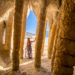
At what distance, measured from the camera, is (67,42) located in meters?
2.15

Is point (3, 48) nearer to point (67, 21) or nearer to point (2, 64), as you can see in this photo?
point (2, 64)

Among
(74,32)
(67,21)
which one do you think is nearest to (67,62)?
(74,32)

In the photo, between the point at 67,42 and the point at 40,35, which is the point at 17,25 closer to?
the point at 40,35

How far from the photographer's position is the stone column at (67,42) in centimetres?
211

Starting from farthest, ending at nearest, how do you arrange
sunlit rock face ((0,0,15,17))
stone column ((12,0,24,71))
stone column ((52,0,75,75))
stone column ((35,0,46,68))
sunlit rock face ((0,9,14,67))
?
sunlit rock face ((0,9,14,67)), sunlit rock face ((0,0,15,17)), stone column ((35,0,46,68)), stone column ((12,0,24,71)), stone column ((52,0,75,75))

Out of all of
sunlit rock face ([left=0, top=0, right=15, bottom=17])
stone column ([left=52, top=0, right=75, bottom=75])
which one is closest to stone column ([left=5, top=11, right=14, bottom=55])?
sunlit rock face ([left=0, top=0, right=15, bottom=17])

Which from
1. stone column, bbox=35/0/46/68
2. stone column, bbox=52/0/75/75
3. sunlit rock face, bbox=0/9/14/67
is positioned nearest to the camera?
stone column, bbox=52/0/75/75

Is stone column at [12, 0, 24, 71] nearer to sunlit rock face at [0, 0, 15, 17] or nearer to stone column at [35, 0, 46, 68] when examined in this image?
stone column at [35, 0, 46, 68]

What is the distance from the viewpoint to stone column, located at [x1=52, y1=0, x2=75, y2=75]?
2107mm

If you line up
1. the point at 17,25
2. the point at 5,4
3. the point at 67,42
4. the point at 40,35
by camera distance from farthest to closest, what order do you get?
the point at 5,4 → the point at 40,35 → the point at 17,25 → the point at 67,42

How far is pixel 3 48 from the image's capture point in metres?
9.04

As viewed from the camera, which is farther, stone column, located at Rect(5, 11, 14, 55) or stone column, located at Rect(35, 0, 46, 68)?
stone column, located at Rect(5, 11, 14, 55)

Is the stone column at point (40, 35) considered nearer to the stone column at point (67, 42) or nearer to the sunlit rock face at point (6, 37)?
the stone column at point (67, 42)

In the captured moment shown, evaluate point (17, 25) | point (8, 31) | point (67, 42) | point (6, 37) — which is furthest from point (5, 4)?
point (67, 42)
